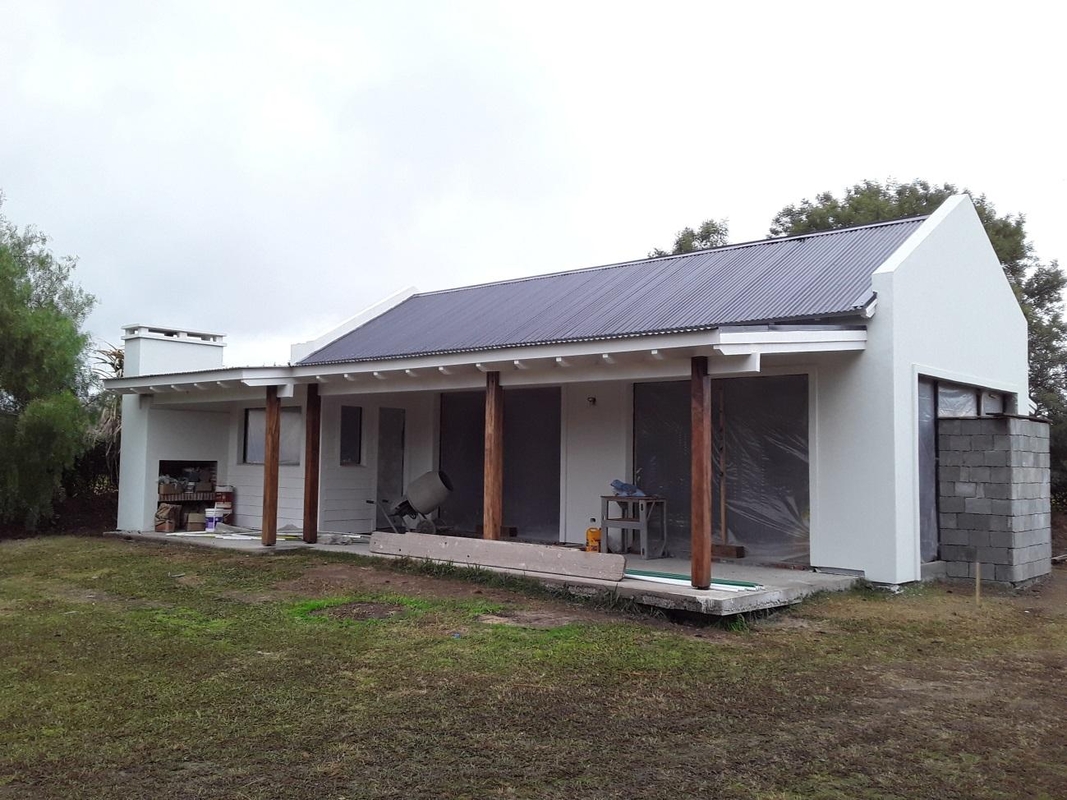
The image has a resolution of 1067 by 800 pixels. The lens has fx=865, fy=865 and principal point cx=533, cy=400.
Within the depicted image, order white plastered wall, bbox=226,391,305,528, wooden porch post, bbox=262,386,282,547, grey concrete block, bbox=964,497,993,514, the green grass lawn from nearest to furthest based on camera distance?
the green grass lawn, grey concrete block, bbox=964,497,993,514, wooden porch post, bbox=262,386,282,547, white plastered wall, bbox=226,391,305,528

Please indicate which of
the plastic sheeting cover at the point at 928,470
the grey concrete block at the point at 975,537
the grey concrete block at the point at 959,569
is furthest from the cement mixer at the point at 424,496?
the grey concrete block at the point at 975,537

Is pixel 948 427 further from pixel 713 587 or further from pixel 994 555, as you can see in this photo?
pixel 713 587

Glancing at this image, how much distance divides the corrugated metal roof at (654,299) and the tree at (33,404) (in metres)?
4.34

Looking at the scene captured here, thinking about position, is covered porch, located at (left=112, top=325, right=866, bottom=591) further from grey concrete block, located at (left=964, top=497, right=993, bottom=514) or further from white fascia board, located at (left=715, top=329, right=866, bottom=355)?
grey concrete block, located at (left=964, top=497, right=993, bottom=514)

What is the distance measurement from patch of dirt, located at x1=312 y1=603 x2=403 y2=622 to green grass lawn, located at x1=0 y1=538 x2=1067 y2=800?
0.14ft

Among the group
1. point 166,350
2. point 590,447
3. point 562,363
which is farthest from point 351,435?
point 562,363

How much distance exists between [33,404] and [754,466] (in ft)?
37.8

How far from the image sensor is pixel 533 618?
7762 mm

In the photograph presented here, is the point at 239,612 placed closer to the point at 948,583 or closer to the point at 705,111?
the point at 948,583

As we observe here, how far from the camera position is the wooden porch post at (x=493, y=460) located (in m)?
10.2

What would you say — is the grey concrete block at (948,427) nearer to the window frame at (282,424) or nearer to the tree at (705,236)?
the window frame at (282,424)

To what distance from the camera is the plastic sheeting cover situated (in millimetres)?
10055

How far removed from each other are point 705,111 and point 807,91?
7.03ft

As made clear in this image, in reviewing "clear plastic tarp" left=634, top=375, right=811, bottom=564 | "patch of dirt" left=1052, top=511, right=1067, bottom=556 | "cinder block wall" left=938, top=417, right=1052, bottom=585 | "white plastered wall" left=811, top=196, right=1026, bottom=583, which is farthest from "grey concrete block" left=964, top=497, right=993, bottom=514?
"patch of dirt" left=1052, top=511, right=1067, bottom=556
